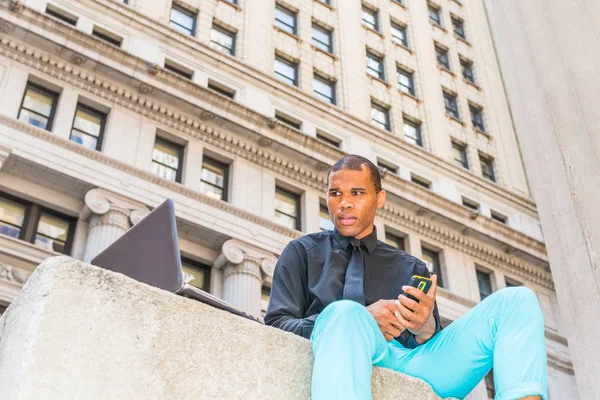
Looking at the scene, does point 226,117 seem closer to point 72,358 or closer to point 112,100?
point 112,100

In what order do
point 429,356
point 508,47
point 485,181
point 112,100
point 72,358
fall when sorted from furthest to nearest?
point 485,181, point 112,100, point 508,47, point 429,356, point 72,358

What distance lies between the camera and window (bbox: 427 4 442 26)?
3924 cm

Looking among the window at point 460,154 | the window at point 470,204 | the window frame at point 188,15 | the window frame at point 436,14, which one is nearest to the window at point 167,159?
the window frame at point 188,15

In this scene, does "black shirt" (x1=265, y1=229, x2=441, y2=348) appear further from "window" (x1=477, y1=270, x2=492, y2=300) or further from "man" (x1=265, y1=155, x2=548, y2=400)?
"window" (x1=477, y1=270, x2=492, y2=300)

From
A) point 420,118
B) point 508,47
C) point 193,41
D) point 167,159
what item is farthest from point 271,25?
point 508,47

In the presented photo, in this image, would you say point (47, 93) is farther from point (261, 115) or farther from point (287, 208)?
point (287, 208)

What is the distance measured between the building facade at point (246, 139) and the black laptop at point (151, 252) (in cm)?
1415

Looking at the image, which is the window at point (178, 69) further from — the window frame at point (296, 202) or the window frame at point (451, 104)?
the window frame at point (451, 104)

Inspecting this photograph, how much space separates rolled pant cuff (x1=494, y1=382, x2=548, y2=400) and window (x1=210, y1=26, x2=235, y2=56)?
25.4 metres

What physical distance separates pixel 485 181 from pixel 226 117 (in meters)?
13.5

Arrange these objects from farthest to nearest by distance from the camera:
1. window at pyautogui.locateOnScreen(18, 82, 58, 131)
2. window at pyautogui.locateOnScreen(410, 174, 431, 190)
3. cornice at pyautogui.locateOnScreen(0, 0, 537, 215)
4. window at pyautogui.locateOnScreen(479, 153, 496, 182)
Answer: window at pyautogui.locateOnScreen(479, 153, 496, 182)
window at pyautogui.locateOnScreen(410, 174, 431, 190)
cornice at pyautogui.locateOnScreen(0, 0, 537, 215)
window at pyautogui.locateOnScreen(18, 82, 58, 131)

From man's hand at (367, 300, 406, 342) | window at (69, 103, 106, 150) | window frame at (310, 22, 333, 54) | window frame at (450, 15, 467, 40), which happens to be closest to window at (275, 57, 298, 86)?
window frame at (310, 22, 333, 54)

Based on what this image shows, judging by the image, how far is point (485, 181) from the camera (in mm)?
32219

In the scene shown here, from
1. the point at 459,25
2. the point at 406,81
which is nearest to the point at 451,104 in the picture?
the point at 406,81
